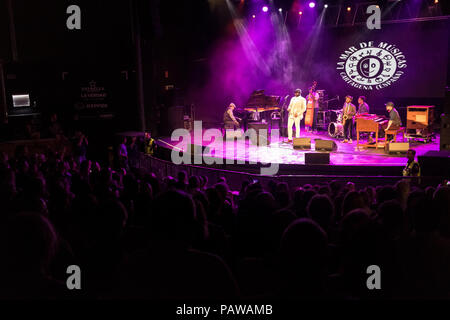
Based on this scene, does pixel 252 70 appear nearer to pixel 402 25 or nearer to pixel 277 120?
pixel 277 120

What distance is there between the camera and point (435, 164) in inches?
366

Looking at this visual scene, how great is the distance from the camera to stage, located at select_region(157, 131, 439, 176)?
1059 centimetres

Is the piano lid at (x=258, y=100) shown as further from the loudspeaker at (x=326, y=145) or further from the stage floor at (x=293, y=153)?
the loudspeaker at (x=326, y=145)

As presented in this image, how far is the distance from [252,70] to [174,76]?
3.43 meters

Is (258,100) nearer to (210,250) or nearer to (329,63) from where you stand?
(329,63)

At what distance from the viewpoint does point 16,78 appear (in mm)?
13156

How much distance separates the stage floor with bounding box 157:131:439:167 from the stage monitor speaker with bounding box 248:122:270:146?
0.19 meters

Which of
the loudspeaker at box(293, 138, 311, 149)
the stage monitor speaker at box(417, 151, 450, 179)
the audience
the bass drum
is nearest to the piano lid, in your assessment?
the loudspeaker at box(293, 138, 311, 149)

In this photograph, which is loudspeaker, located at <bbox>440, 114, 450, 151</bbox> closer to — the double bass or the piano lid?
the piano lid

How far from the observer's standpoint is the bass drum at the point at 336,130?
14.7 m

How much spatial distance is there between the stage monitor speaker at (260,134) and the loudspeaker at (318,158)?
11.5 feet

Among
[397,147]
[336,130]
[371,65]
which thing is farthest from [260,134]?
[371,65]
